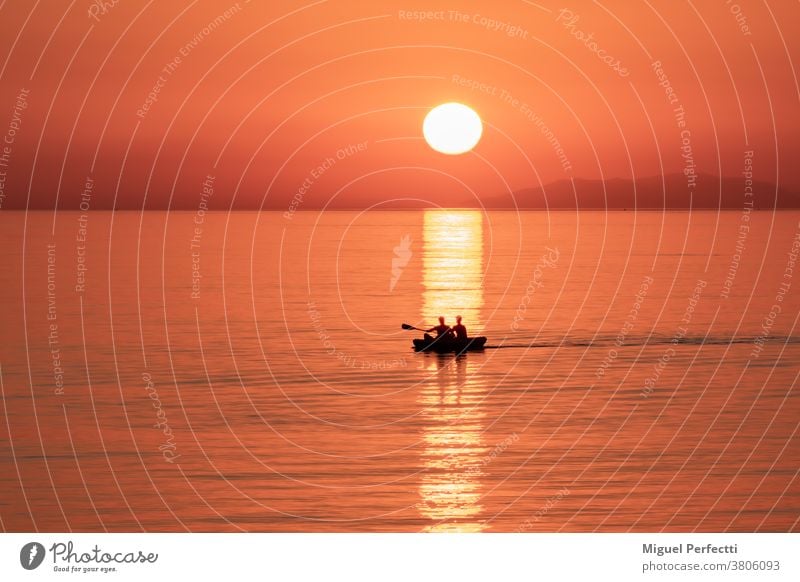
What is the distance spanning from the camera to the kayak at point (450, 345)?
56625mm

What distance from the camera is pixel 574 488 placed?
2928cm

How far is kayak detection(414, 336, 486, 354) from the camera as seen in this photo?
56.6 meters

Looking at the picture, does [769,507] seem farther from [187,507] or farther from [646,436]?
[187,507]

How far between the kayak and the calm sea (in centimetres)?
51

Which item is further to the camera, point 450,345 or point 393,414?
point 450,345

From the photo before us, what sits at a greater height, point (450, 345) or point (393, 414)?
point (450, 345)

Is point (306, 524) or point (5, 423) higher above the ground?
point (5, 423)

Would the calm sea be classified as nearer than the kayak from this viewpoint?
Yes

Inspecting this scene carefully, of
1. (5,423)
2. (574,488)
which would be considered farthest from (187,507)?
(5,423)

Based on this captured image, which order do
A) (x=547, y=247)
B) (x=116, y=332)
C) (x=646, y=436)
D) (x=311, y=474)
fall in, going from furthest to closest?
1. (x=547, y=247)
2. (x=116, y=332)
3. (x=646, y=436)
4. (x=311, y=474)

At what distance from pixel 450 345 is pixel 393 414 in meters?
16.6

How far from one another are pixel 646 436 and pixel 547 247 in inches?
6391

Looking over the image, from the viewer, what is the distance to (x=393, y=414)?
40.3 meters

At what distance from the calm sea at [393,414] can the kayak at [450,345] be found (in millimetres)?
512
